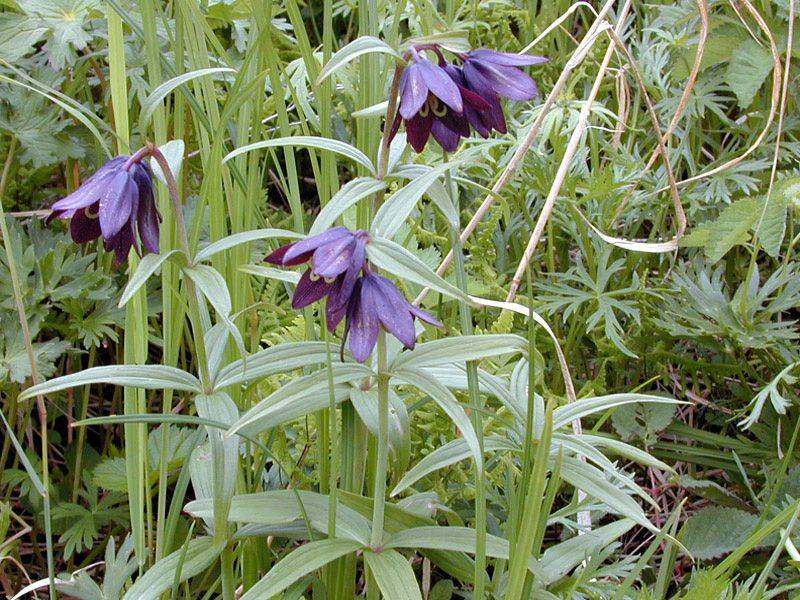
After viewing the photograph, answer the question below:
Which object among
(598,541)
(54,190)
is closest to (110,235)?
(598,541)

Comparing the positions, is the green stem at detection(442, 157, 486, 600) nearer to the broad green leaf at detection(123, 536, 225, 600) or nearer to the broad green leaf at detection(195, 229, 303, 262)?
the broad green leaf at detection(195, 229, 303, 262)

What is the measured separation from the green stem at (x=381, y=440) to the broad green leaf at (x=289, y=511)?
0.09 feet

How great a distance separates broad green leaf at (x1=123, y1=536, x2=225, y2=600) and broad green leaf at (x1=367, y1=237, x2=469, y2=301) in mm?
417

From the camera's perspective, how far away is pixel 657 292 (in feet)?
5.52

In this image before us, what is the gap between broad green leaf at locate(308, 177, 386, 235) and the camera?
1007mm

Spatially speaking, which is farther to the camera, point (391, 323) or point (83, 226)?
point (83, 226)

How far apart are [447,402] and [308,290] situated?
0.61 ft

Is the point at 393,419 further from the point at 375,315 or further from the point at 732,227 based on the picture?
the point at 732,227

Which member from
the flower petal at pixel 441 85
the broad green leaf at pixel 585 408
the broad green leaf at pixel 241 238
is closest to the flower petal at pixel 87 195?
the broad green leaf at pixel 241 238

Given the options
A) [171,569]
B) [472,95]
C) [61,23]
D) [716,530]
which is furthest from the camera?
[61,23]

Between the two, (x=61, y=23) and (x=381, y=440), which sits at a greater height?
(x=61, y=23)

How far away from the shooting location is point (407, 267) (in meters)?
0.90

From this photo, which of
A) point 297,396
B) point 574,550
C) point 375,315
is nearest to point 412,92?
point 375,315

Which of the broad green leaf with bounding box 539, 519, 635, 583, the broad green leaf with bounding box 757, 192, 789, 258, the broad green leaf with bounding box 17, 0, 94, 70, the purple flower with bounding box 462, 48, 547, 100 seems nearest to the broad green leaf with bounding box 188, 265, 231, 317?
the purple flower with bounding box 462, 48, 547, 100
